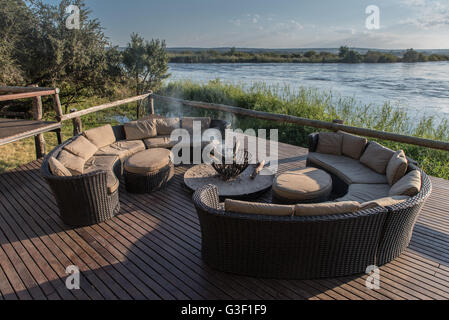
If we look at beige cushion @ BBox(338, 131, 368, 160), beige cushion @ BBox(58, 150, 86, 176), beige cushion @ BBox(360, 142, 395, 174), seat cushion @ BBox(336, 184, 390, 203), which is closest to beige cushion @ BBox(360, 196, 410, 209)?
seat cushion @ BBox(336, 184, 390, 203)

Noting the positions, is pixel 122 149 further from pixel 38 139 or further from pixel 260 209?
pixel 260 209

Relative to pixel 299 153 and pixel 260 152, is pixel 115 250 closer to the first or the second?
pixel 260 152

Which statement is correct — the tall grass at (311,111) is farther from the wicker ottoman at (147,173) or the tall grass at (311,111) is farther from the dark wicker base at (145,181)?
the dark wicker base at (145,181)

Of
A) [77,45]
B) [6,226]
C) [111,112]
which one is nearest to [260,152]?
A: [6,226]

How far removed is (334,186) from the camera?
4281 mm

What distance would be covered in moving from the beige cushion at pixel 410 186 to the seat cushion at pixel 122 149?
4270 millimetres

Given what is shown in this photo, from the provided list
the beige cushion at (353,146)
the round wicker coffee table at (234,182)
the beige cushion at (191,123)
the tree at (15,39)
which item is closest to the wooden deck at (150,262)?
the round wicker coffee table at (234,182)

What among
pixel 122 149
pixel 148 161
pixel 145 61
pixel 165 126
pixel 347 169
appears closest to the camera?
pixel 347 169

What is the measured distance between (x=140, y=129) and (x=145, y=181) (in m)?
1.92

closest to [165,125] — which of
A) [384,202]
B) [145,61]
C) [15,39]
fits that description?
[384,202]

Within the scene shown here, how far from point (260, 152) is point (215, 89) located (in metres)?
6.23

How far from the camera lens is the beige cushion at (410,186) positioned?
111 inches

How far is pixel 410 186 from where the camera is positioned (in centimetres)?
286

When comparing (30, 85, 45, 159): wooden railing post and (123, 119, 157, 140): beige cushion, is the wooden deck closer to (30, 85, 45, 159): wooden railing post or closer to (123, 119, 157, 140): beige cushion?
(123, 119, 157, 140): beige cushion
